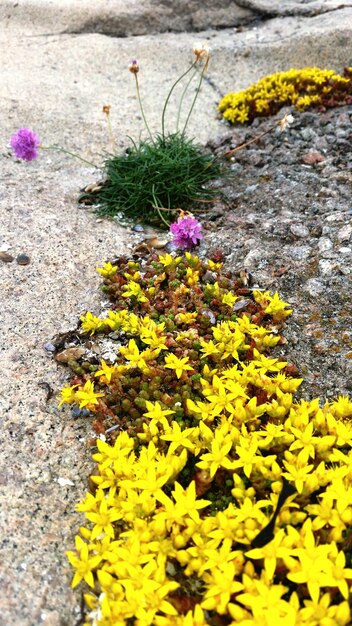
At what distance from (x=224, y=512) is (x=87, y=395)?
75 cm

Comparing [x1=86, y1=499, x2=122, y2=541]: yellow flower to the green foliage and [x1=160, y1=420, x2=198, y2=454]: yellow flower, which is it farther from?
the green foliage

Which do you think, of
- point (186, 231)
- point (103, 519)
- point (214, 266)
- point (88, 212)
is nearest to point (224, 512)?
point (103, 519)

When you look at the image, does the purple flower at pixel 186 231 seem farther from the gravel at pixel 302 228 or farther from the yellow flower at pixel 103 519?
the yellow flower at pixel 103 519

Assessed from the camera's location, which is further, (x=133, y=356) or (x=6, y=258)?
(x=6, y=258)

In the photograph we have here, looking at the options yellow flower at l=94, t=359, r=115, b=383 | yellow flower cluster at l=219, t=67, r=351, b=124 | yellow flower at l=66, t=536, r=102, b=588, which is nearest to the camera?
yellow flower at l=66, t=536, r=102, b=588

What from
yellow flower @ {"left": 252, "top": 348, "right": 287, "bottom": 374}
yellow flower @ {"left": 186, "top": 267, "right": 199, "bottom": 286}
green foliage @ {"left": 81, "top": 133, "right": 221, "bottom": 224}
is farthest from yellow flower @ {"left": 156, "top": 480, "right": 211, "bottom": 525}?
green foliage @ {"left": 81, "top": 133, "right": 221, "bottom": 224}

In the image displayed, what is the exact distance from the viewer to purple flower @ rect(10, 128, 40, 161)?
3926mm

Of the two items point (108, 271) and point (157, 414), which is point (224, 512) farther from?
point (108, 271)

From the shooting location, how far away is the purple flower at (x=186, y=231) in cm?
328

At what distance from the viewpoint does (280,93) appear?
4.92m

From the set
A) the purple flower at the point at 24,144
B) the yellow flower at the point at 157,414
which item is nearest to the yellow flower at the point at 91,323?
the yellow flower at the point at 157,414

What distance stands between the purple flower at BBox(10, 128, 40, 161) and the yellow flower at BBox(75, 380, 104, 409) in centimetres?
223

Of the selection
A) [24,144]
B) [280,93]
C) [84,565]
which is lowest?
[84,565]

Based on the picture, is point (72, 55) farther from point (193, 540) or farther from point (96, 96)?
point (193, 540)
